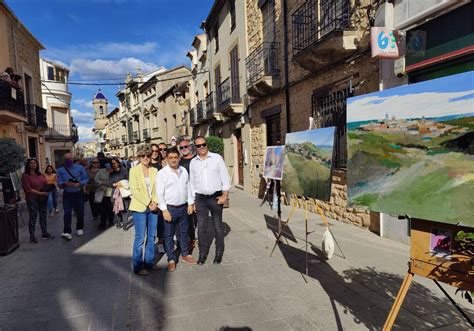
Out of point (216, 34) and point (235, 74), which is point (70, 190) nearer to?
point (235, 74)

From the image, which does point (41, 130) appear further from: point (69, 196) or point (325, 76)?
point (325, 76)

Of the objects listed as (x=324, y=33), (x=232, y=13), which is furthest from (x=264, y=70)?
(x=232, y=13)

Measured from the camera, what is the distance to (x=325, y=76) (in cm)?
747

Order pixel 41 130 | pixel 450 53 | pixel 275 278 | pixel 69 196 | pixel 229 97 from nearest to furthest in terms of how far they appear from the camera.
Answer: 1. pixel 275 278
2. pixel 450 53
3. pixel 69 196
4. pixel 229 97
5. pixel 41 130

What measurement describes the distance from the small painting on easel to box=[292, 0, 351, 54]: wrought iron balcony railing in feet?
17.1

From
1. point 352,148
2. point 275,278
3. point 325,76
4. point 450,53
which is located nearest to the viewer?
point 352,148

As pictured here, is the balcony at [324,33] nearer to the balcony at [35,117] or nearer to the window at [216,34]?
the window at [216,34]

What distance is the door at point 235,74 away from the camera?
45.2 feet

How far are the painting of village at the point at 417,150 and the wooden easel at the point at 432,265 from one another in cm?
15

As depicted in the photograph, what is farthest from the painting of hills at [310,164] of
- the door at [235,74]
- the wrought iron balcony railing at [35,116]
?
the wrought iron balcony railing at [35,116]

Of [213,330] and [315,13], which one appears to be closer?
[213,330]

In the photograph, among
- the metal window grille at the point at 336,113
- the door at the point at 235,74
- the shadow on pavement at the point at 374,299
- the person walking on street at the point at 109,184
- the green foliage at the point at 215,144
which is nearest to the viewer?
the shadow on pavement at the point at 374,299

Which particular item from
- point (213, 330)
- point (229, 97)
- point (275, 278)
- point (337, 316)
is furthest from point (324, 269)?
point (229, 97)

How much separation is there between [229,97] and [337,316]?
12.4m
